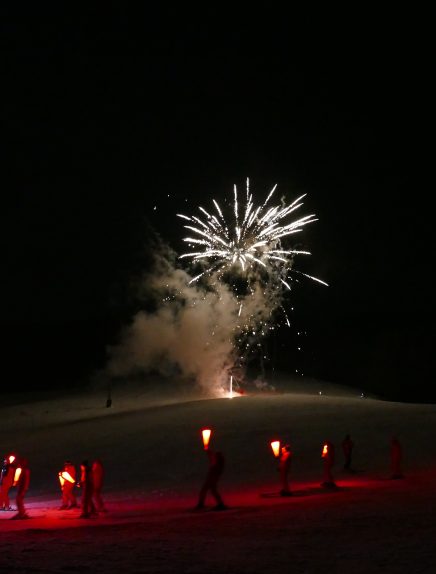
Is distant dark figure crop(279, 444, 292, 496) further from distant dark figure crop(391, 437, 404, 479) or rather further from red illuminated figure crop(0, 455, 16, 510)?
red illuminated figure crop(0, 455, 16, 510)

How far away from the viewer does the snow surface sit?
9766 mm

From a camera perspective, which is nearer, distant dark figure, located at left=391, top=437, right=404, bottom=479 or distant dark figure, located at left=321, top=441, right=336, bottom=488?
distant dark figure, located at left=321, top=441, right=336, bottom=488

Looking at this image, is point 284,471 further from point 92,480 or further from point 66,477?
point 66,477

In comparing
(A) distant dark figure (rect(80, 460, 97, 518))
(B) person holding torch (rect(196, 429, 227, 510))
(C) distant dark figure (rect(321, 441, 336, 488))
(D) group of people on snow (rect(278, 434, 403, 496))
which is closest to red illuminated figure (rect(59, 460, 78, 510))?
(A) distant dark figure (rect(80, 460, 97, 518))

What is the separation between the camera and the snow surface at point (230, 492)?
32.0 feet

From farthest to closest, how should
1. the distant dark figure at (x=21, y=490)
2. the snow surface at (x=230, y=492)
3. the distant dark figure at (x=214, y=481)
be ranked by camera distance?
the distant dark figure at (x=21, y=490), the distant dark figure at (x=214, y=481), the snow surface at (x=230, y=492)

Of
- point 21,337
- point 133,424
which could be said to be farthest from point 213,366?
point 21,337

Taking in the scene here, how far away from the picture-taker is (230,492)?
1872cm

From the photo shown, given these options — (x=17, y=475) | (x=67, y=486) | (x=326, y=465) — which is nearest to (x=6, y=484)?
(x=17, y=475)

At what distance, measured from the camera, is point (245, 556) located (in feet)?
32.1

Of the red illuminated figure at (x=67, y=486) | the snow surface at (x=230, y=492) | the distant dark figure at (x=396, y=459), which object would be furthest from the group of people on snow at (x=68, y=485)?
the distant dark figure at (x=396, y=459)

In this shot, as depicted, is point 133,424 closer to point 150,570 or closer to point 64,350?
point 150,570

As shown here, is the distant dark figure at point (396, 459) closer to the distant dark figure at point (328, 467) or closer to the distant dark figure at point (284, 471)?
the distant dark figure at point (328, 467)

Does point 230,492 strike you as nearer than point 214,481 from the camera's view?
No
